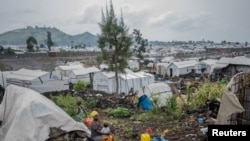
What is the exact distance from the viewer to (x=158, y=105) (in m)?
13.3

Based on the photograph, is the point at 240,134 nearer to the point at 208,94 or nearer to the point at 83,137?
the point at 83,137

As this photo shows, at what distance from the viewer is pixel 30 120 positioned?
783 cm

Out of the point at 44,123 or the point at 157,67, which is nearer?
the point at 44,123

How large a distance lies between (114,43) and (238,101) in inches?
551

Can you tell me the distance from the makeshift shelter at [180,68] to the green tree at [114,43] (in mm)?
16145

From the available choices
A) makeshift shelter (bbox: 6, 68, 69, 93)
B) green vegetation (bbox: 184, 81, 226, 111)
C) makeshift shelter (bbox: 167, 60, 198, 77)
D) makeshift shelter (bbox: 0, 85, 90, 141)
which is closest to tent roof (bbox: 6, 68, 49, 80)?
makeshift shelter (bbox: 6, 68, 69, 93)

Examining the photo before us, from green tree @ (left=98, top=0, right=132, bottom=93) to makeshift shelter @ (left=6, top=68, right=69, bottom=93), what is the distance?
14.3 feet

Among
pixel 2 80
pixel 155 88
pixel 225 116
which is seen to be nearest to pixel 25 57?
pixel 2 80

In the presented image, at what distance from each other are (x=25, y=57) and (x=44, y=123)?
4336 centimetres

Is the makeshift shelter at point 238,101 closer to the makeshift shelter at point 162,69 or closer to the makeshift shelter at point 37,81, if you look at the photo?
the makeshift shelter at point 37,81

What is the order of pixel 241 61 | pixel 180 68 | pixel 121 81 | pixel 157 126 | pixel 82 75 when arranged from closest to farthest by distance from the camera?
pixel 157 126 → pixel 121 81 → pixel 241 61 → pixel 82 75 → pixel 180 68

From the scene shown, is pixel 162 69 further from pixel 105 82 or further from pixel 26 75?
pixel 26 75

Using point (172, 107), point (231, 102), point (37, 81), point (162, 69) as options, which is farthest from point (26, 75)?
point (162, 69)

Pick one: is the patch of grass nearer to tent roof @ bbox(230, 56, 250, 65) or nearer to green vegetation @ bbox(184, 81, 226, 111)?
green vegetation @ bbox(184, 81, 226, 111)
